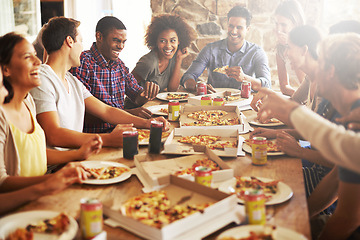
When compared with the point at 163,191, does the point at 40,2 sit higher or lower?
higher

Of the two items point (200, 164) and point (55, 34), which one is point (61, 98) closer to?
point (55, 34)

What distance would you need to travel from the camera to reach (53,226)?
4.36 feet

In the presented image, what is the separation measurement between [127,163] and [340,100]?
1.05 metres

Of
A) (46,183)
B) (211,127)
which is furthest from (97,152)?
(211,127)

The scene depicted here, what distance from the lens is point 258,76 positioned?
4.48 meters

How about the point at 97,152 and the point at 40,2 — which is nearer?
the point at 97,152

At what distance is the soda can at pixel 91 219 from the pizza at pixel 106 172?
50 centimetres

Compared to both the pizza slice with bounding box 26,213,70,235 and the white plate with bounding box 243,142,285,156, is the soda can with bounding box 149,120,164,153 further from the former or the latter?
the pizza slice with bounding box 26,213,70,235

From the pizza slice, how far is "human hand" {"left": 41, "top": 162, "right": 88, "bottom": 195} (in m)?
0.19

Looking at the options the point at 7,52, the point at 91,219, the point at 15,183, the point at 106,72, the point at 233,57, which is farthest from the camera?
the point at 233,57

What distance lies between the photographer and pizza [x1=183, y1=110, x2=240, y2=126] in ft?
8.99

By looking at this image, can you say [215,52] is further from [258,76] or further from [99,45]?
[99,45]

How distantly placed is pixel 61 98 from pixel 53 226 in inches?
52.2

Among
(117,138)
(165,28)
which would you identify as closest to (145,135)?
(117,138)
